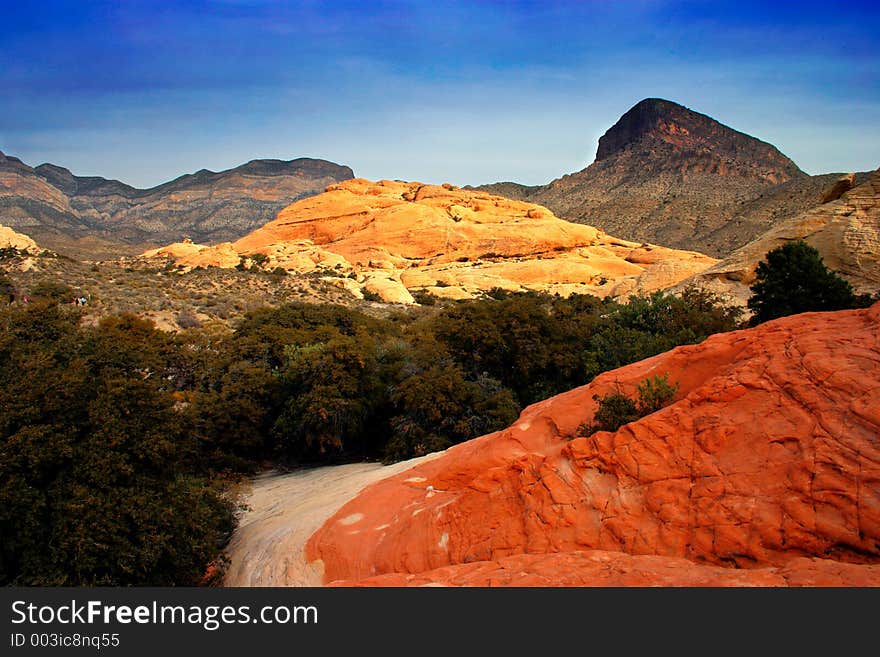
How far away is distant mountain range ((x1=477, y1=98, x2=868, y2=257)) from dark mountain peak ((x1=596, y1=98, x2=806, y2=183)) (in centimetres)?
24

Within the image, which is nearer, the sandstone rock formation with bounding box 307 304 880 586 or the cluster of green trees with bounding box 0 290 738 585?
the sandstone rock formation with bounding box 307 304 880 586

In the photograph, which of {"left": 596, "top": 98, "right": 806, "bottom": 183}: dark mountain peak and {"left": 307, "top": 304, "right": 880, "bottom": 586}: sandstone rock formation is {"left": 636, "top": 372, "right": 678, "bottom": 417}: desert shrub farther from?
{"left": 596, "top": 98, "right": 806, "bottom": 183}: dark mountain peak

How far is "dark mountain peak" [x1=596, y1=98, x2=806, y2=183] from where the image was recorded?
115438 mm

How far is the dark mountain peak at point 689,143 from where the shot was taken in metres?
115

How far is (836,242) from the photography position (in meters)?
22.5

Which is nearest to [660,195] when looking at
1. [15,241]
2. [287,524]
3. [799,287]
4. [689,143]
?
[689,143]

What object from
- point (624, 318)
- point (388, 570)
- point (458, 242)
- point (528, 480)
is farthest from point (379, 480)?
point (458, 242)

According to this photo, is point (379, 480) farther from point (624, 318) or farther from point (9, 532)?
point (624, 318)

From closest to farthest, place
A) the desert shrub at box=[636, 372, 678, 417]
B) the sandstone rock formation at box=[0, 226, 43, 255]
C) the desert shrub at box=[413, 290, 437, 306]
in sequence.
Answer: the desert shrub at box=[636, 372, 678, 417] < the sandstone rock formation at box=[0, 226, 43, 255] < the desert shrub at box=[413, 290, 437, 306]

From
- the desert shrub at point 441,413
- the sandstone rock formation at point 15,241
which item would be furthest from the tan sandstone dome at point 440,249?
the desert shrub at point 441,413

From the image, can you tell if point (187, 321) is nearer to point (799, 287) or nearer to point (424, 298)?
point (424, 298)

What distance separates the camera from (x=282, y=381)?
18.8 meters

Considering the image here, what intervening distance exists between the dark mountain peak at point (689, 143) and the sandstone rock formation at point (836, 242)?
327 ft

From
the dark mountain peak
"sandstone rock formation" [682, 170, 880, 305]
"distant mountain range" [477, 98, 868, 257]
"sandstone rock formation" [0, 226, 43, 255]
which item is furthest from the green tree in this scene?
the dark mountain peak
